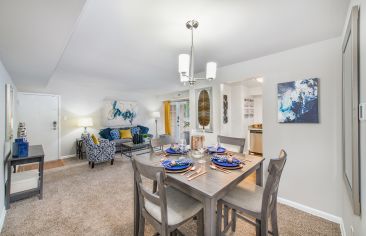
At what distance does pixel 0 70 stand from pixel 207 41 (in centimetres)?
277

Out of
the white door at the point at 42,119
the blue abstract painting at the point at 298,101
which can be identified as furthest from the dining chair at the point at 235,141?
the white door at the point at 42,119

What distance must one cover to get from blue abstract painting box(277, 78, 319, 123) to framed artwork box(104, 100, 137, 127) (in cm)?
536

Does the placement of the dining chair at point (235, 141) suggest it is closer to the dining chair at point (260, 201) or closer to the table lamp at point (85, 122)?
the dining chair at point (260, 201)

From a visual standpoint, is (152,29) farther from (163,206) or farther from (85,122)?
(85,122)

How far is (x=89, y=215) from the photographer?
199 cm

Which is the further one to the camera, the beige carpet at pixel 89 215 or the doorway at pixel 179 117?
the doorway at pixel 179 117

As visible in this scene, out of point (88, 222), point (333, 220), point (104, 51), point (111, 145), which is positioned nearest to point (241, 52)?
point (104, 51)

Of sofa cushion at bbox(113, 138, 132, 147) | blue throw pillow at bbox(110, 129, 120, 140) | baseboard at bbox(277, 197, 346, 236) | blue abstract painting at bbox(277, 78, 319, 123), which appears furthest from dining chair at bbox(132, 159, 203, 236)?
blue throw pillow at bbox(110, 129, 120, 140)

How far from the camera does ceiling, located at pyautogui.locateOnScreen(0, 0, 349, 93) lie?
1282mm

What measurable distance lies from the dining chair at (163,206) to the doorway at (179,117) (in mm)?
5303

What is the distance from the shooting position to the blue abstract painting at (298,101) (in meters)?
2.02

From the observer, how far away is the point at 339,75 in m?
1.87

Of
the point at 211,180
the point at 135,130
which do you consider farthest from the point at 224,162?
the point at 135,130

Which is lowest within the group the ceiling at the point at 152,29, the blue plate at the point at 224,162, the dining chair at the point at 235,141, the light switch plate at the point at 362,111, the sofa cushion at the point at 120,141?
the sofa cushion at the point at 120,141
